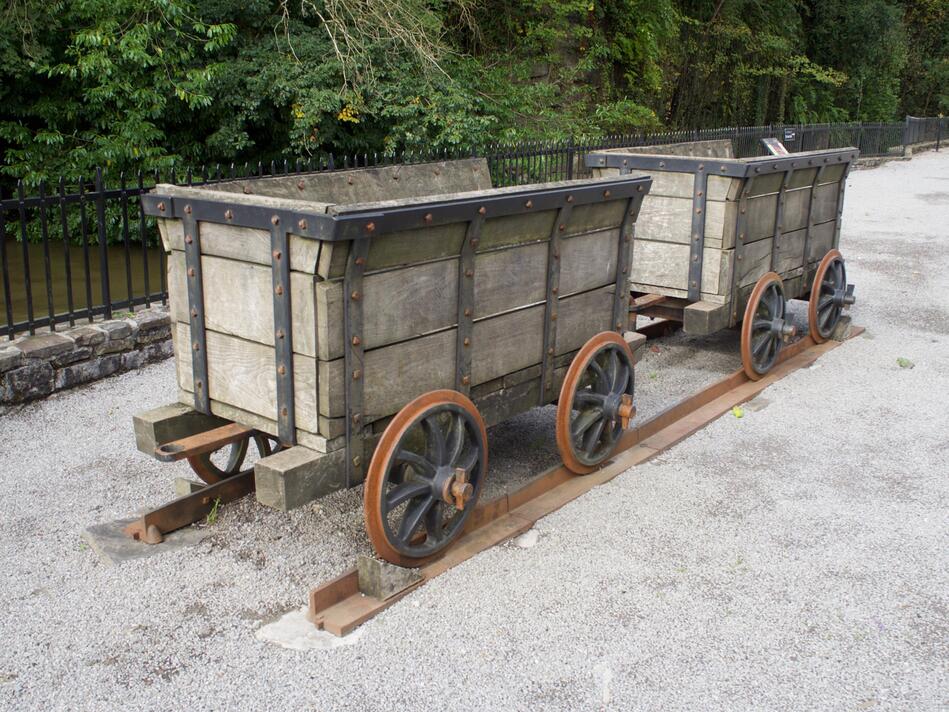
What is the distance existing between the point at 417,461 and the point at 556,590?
31.0 inches

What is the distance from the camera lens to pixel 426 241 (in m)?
3.77

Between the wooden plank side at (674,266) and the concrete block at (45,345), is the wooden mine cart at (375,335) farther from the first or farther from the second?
the concrete block at (45,345)

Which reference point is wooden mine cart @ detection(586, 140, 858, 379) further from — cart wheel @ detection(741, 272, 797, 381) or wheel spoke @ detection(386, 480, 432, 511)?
wheel spoke @ detection(386, 480, 432, 511)

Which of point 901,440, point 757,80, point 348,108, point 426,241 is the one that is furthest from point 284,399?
point 757,80

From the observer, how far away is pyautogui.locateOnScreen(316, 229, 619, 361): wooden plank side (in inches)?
139

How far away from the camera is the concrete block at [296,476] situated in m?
3.51

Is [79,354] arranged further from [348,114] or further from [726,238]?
[348,114]

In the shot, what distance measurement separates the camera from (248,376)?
3.91 metres

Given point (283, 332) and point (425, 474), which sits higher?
point (283, 332)

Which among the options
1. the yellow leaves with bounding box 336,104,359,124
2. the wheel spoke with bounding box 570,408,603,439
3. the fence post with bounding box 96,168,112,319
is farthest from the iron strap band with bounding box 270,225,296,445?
the yellow leaves with bounding box 336,104,359,124

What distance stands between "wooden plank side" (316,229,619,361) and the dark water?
374cm

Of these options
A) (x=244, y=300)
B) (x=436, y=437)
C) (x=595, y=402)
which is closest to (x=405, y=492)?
(x=436, y=437)

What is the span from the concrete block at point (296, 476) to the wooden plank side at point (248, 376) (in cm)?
12

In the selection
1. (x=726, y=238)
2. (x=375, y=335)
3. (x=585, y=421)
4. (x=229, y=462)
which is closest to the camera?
(x=375, y=335)
